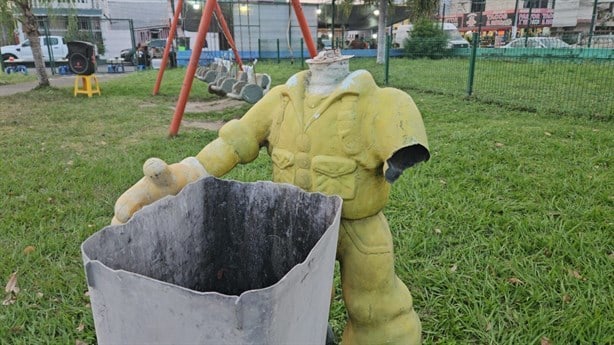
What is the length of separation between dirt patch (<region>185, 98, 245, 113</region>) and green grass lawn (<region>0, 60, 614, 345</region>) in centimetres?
232

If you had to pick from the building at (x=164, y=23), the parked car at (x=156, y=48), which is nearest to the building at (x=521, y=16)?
the building at (x=164, y=23)

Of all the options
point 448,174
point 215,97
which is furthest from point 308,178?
point 215,97

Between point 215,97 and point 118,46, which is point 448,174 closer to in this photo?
point 215,97

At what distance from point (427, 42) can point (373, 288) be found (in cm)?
1712

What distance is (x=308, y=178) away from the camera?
1.48 metres

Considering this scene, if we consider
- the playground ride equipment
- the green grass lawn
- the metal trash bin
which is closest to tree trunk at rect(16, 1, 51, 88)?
the playground ride equipment

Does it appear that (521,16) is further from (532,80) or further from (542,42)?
(532,80)

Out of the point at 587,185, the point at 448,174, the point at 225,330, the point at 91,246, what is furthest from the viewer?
the point at 448,174

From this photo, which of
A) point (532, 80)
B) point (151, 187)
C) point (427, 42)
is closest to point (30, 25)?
point (532, 80)

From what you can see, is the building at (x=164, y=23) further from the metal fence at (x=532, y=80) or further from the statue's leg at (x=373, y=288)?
the statue's leg at (x=373, y=288)

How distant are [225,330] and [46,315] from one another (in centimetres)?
213

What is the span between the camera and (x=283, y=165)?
5.01 feet

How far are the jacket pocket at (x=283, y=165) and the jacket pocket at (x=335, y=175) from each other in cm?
9

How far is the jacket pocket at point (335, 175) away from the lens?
1.43 metres
